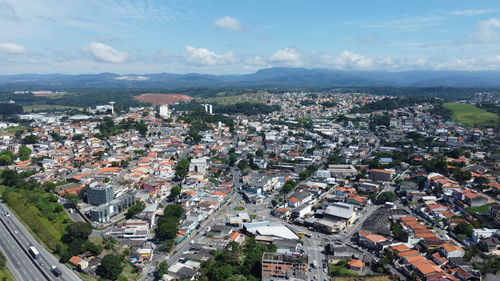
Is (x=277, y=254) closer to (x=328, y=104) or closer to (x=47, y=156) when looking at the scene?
(x=47, y=156)

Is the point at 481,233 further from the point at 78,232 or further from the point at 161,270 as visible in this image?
the point at 78,232

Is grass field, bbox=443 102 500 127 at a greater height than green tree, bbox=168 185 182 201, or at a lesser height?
greater

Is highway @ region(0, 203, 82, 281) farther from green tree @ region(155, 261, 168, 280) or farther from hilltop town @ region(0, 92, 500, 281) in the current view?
green tree @ region(155, 261, 168, 280)

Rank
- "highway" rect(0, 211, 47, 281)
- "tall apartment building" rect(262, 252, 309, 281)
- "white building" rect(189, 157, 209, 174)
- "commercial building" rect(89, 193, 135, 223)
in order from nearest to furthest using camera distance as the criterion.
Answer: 1. "tall apartment building" rect(262, 252, 309, 281)
2. "highway" rect(0, 211, 47, 281)
3. "commercial building" rect(89, 193, 135, 223)
4. "white building" rect(189, 157, 209, 174)

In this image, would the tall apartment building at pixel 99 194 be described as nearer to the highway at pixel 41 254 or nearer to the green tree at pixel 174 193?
the green tree at pixel 174 193

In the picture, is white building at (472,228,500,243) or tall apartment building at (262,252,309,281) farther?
white building at (472,228,500,243)

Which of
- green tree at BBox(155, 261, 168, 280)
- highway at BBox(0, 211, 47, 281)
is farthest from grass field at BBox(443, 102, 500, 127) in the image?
highway at BBox(0, 211, 47, 281)

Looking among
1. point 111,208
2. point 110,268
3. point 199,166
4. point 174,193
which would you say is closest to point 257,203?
point 174,193
